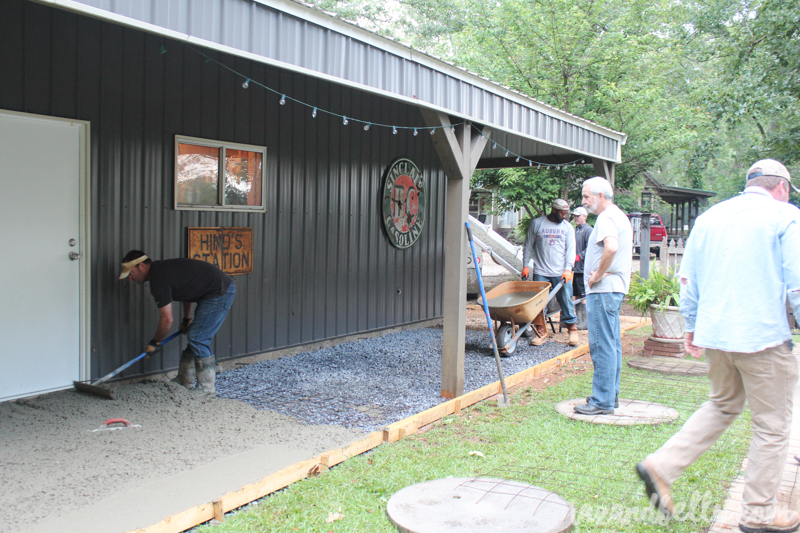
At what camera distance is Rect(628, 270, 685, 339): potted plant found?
727cm

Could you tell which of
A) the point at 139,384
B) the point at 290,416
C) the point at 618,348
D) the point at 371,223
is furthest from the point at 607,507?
the point at 371,223

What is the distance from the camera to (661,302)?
288 inches

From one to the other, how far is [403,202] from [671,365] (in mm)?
3969

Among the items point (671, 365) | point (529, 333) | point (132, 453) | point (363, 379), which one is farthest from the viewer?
point (529, 333)

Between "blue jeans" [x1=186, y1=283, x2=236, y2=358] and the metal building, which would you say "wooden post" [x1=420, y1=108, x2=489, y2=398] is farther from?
"blue jeans" [x1=186, y1=283, x2=236, y2=358]

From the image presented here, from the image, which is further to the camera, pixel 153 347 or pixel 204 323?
pixel 204 323

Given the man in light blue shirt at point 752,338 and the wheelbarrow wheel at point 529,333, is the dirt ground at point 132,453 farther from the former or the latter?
the wheelbarrow wheel at point 529,333

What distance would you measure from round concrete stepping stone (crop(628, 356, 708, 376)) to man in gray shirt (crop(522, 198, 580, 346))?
1084mm

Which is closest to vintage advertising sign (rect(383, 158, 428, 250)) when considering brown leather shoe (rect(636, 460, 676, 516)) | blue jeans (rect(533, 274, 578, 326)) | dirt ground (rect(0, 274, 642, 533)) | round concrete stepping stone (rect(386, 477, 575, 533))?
blue jeans (rect(533, 274, 578, 326))

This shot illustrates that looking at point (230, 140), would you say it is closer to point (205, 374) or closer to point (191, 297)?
point (191, 297)

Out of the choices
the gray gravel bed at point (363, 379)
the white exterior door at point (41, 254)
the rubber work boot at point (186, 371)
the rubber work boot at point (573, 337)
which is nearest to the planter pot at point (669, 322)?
the rubber work boot at point (573, 337)

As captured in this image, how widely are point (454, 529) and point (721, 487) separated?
Answer: 63.7 inches

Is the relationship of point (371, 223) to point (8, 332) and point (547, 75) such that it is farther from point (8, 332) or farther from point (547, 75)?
point (547, 75)

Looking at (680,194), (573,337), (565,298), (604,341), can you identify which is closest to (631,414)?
(604,341)
